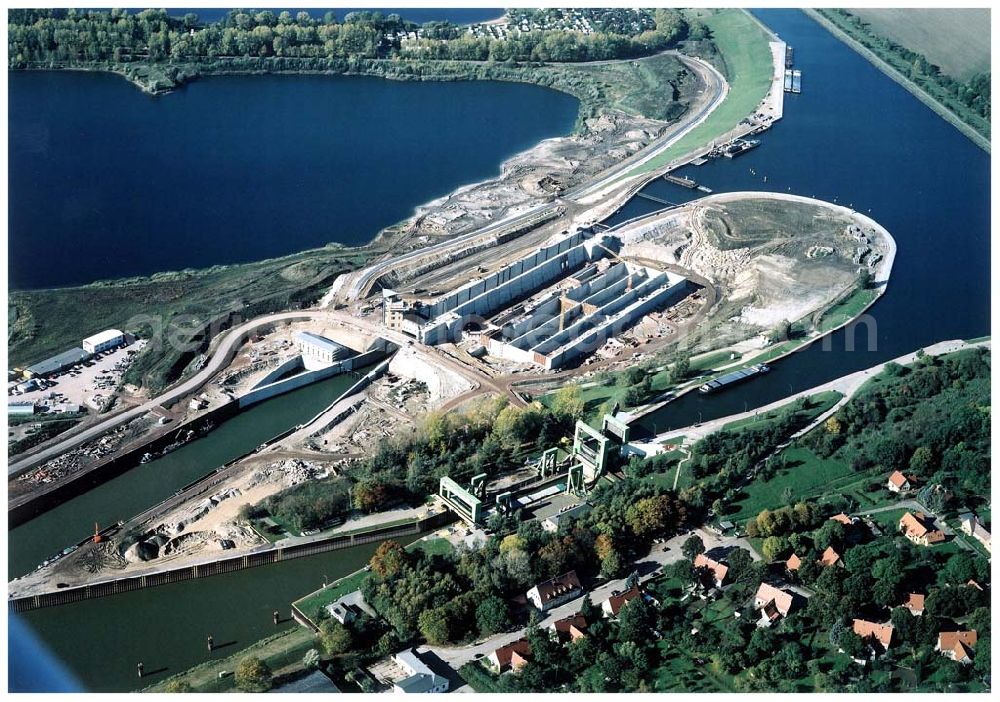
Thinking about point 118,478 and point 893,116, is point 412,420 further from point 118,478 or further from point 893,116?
point 893,116

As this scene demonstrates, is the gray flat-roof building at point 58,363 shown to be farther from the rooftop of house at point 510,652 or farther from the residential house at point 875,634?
the residential house at point 875,634

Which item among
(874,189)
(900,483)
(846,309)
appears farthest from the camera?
(874,189)

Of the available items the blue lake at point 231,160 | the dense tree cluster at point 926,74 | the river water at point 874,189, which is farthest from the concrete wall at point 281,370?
the dense tree cluster at point 926,74

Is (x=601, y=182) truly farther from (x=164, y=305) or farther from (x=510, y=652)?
(x=510, y=652)

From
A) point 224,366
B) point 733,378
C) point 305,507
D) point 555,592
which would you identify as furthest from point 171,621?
point 733,378

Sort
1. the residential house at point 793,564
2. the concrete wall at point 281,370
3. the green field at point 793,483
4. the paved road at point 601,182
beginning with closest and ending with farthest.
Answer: the residential house at point 793,564
the green field at point 793,483
the concrete wall at point 281,370
the paved road at point 601,182

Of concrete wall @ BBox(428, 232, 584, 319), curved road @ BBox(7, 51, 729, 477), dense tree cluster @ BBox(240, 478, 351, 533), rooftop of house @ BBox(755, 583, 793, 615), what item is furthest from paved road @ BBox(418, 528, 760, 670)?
concrete wall @ BBox(428, 232, 584, 319)

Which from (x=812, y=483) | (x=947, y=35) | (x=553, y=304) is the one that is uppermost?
(x=947, y=35)

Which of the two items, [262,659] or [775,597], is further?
[775,597]
